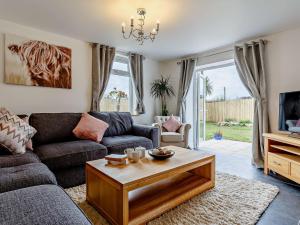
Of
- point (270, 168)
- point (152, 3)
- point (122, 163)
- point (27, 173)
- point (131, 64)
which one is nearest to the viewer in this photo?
point (27, 173)

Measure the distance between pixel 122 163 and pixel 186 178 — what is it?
86cm

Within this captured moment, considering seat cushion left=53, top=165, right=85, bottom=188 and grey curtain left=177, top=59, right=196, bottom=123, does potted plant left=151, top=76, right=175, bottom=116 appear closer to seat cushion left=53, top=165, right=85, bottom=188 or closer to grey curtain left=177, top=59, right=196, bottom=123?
grey curtain left=177, top=59, right=196, bottom=123

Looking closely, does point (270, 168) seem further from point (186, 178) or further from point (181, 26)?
point (181, 26)

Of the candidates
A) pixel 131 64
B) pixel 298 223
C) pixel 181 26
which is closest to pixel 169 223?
pixel 298 223

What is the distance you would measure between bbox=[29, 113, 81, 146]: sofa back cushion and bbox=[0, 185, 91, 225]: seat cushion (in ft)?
5.55

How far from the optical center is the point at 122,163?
181cm

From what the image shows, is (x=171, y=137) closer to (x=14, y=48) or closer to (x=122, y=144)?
(x=122, y=144)

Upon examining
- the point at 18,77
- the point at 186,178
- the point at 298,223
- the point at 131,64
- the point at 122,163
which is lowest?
the point at 298,223

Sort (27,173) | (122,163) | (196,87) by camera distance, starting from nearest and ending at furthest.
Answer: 1. (27,173)
2. (122,163)
3. (196,87)

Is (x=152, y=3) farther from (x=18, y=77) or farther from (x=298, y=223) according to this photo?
(x=298, y=223)

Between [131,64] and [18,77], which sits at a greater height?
[131,64]

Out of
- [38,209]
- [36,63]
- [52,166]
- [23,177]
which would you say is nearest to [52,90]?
[36,63]

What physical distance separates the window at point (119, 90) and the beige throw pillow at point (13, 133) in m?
1.80

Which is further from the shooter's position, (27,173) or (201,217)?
(201,217)
